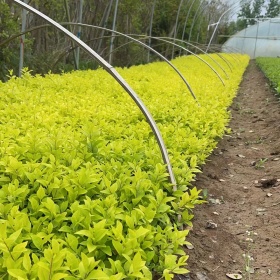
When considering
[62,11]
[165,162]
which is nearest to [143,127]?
[165,162]

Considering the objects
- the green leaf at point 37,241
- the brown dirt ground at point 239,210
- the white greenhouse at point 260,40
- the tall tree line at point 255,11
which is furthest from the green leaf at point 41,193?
the tall tree line at point 255,11

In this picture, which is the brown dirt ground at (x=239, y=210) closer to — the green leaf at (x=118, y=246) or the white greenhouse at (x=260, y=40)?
the green leaf at (x=118, y=246)

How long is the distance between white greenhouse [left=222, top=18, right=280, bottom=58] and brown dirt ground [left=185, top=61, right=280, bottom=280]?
103 feet

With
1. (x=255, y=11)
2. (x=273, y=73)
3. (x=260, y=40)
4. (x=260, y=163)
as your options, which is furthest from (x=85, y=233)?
(x=255, y=11)

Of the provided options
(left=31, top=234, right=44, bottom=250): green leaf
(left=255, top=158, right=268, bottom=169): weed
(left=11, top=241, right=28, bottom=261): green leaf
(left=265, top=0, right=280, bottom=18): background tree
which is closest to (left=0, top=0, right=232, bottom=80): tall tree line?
(left=255, top=158, right=268, bottom=169): weed

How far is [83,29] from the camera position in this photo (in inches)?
548

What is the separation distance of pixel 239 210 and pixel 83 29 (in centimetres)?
1196

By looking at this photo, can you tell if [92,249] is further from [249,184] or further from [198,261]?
[249,184]

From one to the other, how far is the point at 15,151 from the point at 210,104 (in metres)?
3.61

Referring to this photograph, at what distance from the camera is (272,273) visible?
7.88ft

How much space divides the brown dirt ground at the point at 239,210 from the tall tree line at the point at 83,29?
10.0 ft

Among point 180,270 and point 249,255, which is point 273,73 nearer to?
point 249,255

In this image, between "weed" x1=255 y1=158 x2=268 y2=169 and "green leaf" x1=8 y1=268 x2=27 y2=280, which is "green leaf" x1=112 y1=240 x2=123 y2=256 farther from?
"weed" x1=255 y1=158 x2=268 y2=169

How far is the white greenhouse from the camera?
35375 millimetres
